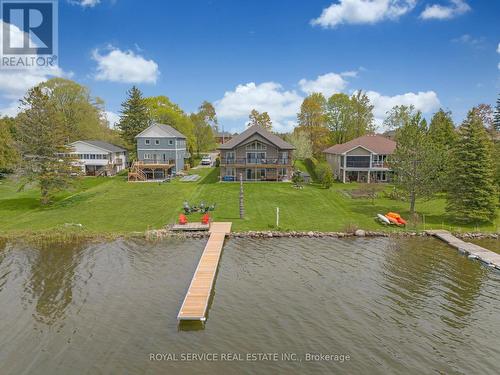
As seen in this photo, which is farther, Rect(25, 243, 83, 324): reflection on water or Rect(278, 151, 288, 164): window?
Rect(278, 151, 288, 164): window

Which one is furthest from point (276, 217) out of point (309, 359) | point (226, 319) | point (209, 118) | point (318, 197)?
point (209, 118)

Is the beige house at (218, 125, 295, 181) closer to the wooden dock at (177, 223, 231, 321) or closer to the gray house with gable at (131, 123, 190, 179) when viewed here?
the gray house with gable at (131, 123, 190, 179)

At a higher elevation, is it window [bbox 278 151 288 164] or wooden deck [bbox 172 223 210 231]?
window [bbox 278 151 288 164]

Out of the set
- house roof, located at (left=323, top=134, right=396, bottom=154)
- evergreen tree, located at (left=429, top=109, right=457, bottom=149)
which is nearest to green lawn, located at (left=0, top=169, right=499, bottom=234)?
house roof, located at (left=323, top=134, right=396, bottom=154)

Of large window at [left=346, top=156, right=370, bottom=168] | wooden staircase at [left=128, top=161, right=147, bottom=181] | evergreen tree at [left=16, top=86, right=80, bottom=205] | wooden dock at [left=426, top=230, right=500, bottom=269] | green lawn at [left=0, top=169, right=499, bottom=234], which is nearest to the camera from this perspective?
wooden dock at [left=426, top=230, right=500, bottom=269]

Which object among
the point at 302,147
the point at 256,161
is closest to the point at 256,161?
the point at 256,161

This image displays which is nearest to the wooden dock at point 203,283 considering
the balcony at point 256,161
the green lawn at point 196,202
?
the green lawn at point 196,202
